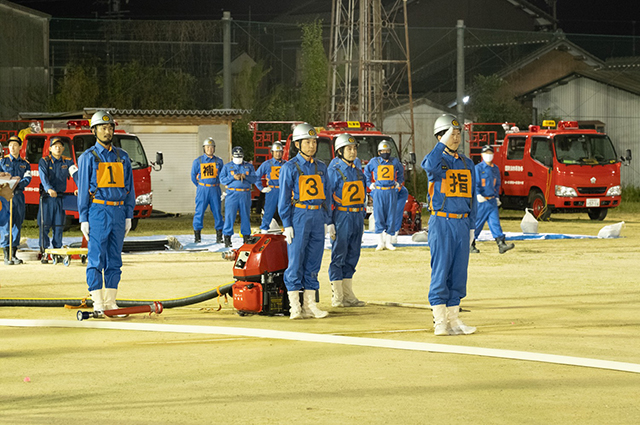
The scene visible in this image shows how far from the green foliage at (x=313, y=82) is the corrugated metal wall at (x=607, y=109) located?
9.01 m

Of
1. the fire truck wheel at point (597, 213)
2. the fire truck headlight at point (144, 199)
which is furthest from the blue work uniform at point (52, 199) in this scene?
the fire truck wheel at point (597, 213)

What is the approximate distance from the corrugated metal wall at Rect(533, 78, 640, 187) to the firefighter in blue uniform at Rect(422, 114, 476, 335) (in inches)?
1140

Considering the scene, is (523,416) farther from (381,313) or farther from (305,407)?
(381,313)

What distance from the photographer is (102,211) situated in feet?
32.7

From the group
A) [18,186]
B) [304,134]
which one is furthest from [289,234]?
[18,186]

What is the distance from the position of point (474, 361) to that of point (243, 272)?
3.34 meters

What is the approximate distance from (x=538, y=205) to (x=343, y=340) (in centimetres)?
1736

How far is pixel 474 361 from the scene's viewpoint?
301 inches

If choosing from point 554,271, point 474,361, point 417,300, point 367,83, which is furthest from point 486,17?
point 474,361

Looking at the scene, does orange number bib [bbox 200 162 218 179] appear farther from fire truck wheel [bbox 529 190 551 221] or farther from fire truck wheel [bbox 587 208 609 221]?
fire truck wheel [bbox 587 208 609 221]

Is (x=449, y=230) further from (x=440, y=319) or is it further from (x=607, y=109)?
(x=607, y=109)

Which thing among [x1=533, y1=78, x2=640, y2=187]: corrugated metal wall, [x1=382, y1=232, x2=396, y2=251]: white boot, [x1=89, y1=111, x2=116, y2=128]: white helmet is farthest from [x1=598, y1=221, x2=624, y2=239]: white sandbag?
[x1=533, y1=78, x2=640, y2=187]: corrugated metal wall

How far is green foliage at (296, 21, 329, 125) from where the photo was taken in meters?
40.0

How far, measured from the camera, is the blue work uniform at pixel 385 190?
58.3ft
